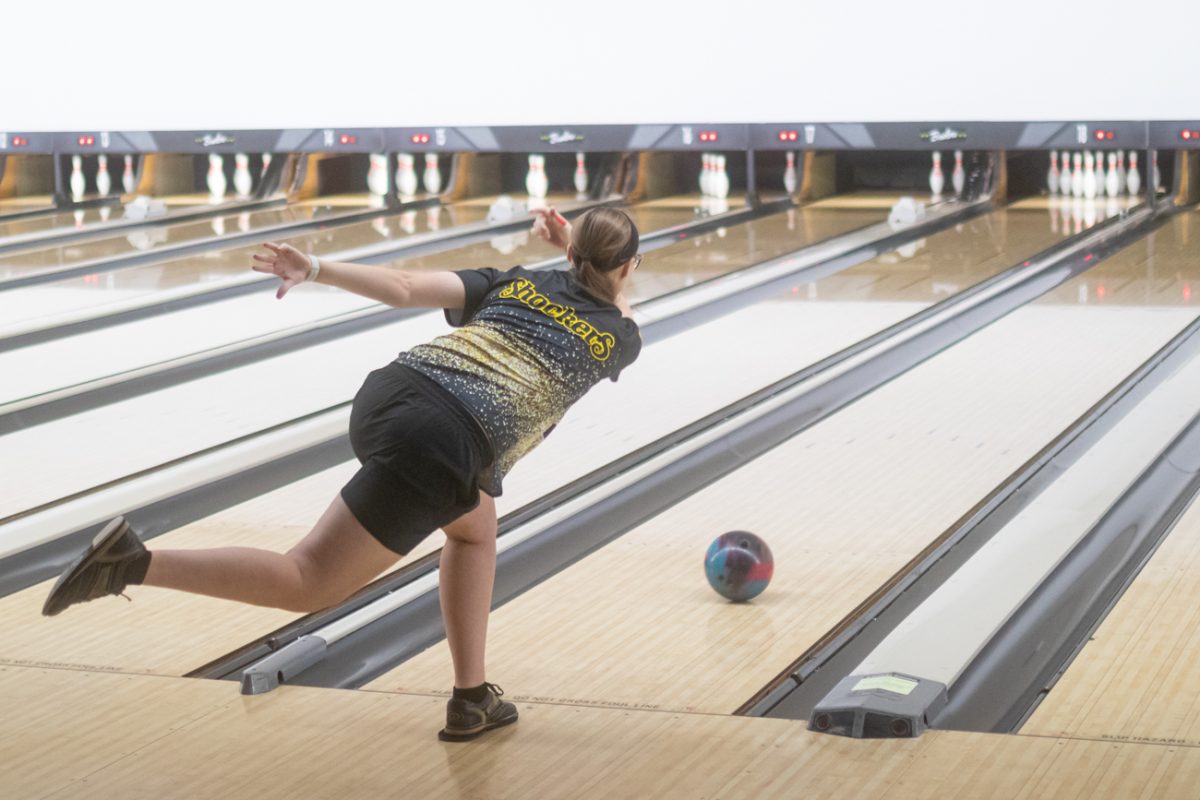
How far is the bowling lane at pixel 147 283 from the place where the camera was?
5.52m

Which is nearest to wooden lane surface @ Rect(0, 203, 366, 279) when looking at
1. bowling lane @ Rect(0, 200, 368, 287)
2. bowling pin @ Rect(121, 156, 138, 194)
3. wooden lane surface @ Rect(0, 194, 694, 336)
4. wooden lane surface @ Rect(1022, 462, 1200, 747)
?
bowling lane @ Rect(0, 200, 368, 287)

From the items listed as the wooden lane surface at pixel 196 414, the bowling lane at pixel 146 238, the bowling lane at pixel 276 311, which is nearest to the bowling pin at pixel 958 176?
the bowling lane at pixel 276 311

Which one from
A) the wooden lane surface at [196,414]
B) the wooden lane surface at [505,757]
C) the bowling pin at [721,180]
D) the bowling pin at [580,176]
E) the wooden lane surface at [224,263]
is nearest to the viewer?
the wooden lane surface at [505,757]

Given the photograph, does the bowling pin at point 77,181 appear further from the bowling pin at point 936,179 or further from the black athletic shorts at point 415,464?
the black athletic shorts at point 415,464

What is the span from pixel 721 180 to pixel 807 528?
5.43 meters

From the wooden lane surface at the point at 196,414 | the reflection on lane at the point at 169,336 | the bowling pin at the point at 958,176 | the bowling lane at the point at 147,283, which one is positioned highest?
the bowling pin at the point at 958,176

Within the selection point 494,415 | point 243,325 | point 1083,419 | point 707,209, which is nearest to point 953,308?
point 1083,419

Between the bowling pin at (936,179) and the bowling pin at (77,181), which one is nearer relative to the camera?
the bowling pin at (936,179)

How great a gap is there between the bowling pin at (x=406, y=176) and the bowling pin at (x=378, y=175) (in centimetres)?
8

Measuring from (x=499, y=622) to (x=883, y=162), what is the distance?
629 centimetres

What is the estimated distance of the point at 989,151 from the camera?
8016mm

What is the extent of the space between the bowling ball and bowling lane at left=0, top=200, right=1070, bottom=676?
272 millimetres

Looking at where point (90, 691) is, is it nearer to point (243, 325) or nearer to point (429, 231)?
point (243, 325)

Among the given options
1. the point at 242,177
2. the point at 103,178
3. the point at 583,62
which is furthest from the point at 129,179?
the point at 583,62
